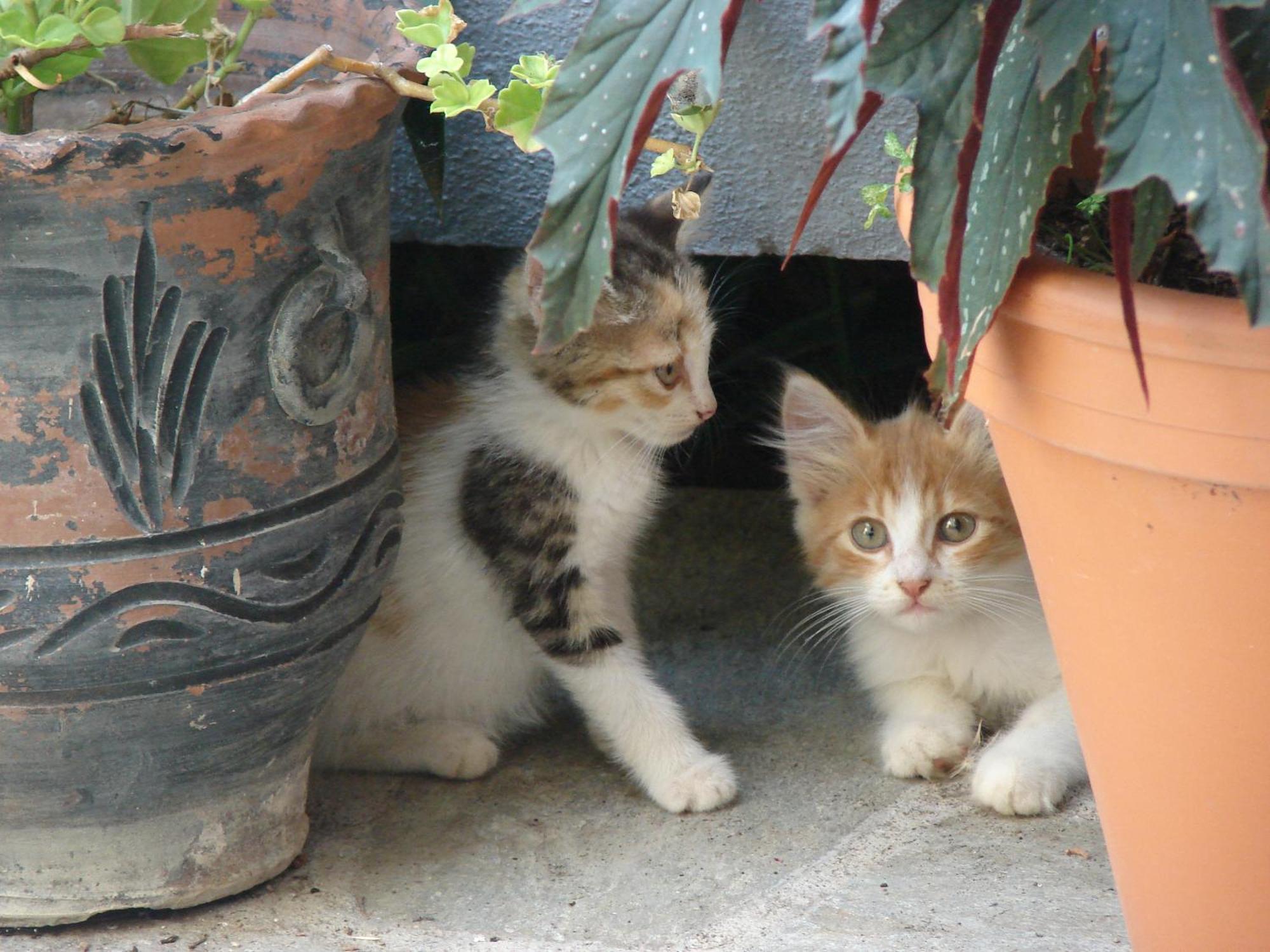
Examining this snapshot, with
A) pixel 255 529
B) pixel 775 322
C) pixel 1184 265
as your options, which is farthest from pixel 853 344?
pixel 255 529

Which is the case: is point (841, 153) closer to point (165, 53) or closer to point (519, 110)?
point (519, 110)

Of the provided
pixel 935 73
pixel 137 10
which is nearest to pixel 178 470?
pixel 137 10

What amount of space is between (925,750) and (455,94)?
1.19 m

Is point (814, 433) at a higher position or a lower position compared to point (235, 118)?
lower

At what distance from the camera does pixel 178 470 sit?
4.66 feet

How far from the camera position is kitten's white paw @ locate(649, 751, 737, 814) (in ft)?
6.32

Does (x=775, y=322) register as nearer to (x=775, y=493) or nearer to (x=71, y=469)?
(x=775, y=493)

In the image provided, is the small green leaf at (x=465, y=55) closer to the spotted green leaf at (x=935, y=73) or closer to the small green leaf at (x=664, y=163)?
the small green leaf at (x=664, y=163)

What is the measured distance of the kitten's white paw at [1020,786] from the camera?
1871 millimetres

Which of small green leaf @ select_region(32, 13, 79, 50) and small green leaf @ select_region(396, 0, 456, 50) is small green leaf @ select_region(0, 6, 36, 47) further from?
small green leaf @ select_region(396, 0, 456, 50)

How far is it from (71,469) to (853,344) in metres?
2.00

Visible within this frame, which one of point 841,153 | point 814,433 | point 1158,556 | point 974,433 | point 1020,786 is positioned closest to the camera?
point 841,153

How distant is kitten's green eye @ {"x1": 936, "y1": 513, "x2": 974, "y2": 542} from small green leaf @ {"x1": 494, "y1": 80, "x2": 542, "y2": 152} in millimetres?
990

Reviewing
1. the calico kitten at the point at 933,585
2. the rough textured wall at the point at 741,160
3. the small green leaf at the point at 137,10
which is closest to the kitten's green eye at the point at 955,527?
the calico kitten at the point at 933,585
